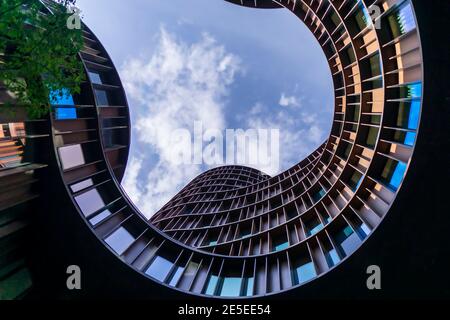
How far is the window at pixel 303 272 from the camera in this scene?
1631 cm

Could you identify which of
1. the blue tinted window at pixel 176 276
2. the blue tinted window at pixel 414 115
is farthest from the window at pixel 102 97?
the blue tinted window at pixel 414 115

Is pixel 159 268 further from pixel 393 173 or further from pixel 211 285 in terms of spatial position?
pixel 393 173

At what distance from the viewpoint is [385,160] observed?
643 inches

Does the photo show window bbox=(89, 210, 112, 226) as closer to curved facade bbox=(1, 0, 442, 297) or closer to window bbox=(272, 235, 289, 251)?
curved facade bbox=(1, 0, 442, 297)

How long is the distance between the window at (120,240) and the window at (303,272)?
1222 centimetres

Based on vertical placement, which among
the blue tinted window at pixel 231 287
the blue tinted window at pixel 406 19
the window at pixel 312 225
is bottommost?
the blue tinted window at pixel 231 287

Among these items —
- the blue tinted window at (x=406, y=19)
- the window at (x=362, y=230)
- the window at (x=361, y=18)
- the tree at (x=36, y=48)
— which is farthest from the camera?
the window at (x=361, y=18)

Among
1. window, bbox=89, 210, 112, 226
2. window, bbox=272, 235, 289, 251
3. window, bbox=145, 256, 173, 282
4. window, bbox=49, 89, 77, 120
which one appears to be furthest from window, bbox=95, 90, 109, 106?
window, bbox=272, 235, 289, 251

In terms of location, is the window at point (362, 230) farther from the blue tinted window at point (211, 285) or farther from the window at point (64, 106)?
the window at point (64, 106)

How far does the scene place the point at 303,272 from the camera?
55.8ft

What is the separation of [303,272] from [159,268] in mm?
10581

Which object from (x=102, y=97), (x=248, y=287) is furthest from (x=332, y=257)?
(x=102, y=97)
